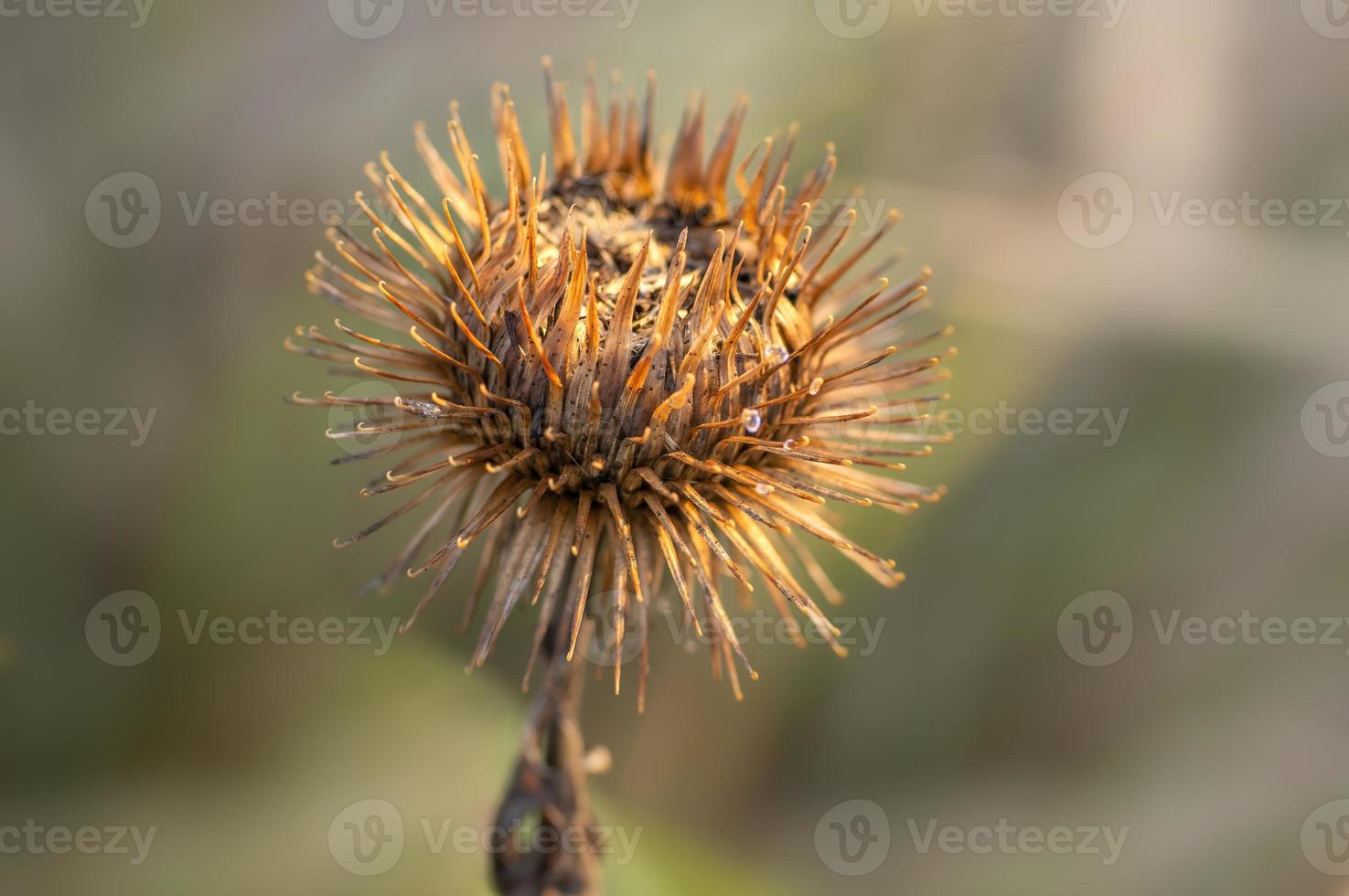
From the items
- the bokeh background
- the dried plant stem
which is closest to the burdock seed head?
the dried plant stem

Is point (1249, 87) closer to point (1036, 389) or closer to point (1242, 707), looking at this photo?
point (1036, 389)

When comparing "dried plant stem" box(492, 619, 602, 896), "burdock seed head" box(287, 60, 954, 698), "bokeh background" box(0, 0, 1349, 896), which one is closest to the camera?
"burdock seed head" box(287, 60, 954, 698)

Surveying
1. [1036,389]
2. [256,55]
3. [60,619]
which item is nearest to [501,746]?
[60,619]

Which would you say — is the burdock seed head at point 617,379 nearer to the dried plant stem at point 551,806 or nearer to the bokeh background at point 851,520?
the dried plant stem at point 551,806

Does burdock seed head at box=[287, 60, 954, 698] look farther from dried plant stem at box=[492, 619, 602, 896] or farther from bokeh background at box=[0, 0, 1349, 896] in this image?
bokeh background at box=[0, 0, 1349, 896]

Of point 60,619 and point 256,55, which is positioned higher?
point 256,55

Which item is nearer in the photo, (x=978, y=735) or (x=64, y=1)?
(x=64, y=1)

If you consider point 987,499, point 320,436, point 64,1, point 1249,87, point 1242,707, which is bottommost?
point 1242,707
